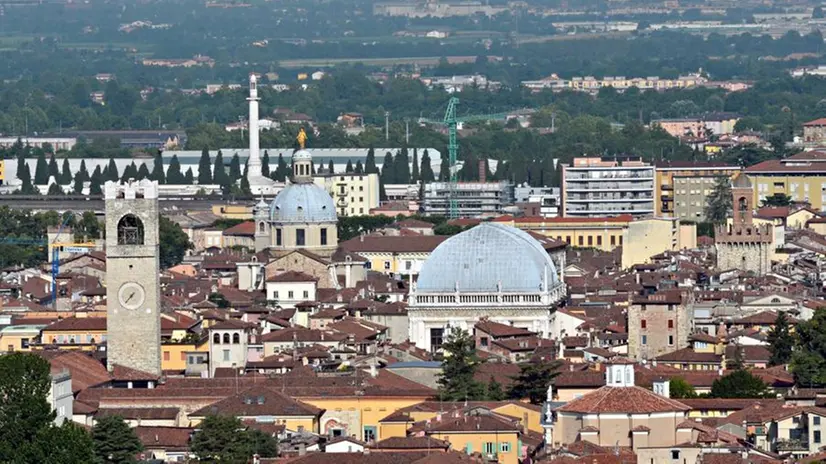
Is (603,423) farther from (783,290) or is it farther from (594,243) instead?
(594,243)

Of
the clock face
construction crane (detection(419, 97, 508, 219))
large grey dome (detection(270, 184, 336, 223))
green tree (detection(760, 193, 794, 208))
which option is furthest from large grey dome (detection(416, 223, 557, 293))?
construction crane (detection(419, 97, 508, 219))

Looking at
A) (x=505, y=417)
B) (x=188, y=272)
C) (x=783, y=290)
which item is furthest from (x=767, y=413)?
(x=188, y=272)

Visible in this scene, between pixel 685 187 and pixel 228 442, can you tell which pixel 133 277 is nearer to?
pixel 228 442

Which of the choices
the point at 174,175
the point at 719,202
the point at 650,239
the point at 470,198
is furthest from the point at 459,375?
the point at 174,175

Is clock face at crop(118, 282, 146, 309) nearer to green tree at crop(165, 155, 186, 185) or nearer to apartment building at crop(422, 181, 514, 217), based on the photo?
apartment building at crop(422, 181, 514, 217)

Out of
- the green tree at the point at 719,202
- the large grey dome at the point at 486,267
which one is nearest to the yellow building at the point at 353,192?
the green tree at the point at 719,202
